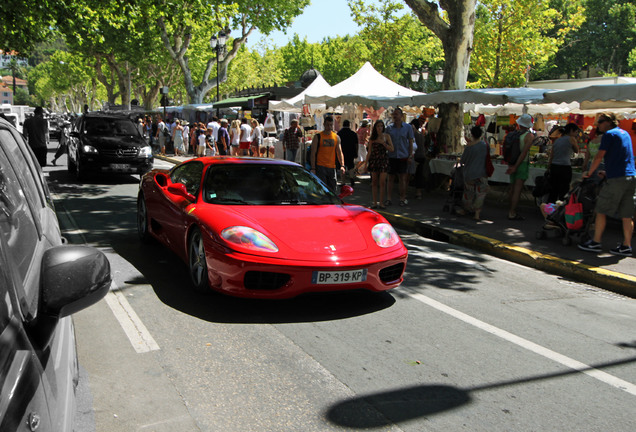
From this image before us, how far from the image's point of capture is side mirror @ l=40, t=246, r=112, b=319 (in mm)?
1669

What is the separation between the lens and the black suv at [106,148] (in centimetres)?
1486

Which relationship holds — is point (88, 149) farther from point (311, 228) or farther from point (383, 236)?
point (383, 236)

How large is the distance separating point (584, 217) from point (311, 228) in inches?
194

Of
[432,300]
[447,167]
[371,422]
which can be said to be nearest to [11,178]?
[371,422]

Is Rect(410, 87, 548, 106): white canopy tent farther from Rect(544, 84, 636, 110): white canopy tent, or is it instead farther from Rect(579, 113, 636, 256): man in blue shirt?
Rect(579, 113, 636, 256): man in blue shirt

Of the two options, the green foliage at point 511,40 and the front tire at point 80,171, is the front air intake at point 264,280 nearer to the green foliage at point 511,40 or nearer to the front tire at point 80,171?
the front tire at point 80,171

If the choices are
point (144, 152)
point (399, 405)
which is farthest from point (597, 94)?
point (144, 152)

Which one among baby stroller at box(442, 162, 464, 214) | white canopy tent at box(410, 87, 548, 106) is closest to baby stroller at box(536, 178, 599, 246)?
baby stroller at box(442, 162, 464, 214)

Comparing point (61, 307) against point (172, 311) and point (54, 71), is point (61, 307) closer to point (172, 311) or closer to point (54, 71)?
point (172, 311)

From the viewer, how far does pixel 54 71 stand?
9062 cm

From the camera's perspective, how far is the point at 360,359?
4125mm

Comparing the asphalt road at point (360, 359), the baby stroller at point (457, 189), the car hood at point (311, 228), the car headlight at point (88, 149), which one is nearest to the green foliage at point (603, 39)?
the baby stroller at point (457, 189)

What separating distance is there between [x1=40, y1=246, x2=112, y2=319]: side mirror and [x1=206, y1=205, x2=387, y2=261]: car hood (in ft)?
9.95

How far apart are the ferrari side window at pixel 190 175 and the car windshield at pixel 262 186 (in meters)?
0.17
